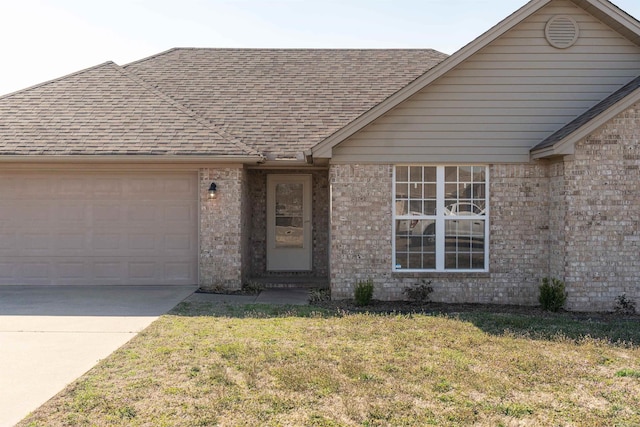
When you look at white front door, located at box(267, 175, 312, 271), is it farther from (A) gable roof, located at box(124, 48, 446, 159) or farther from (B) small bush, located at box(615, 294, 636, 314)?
(B) small bush, located at box(615, 294, 636, 314)

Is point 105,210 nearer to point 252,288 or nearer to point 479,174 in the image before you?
point 252,288

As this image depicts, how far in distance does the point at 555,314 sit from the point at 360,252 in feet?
11.3

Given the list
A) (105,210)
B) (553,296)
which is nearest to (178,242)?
(105,210)

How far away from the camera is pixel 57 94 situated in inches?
485

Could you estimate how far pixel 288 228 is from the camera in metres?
12.8

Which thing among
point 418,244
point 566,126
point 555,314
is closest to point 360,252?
point 418,244

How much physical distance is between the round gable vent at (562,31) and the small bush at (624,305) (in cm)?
459

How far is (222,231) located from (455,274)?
470 centimetres

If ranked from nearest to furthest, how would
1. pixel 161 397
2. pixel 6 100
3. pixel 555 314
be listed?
pixel 161 397 < pixel 555 314 < pixel 6 100

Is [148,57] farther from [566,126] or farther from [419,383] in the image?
[419,383]

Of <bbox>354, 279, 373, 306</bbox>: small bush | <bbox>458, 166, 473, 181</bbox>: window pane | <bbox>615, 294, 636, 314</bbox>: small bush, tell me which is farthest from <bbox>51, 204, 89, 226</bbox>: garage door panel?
<bbox>615, 294, 636, 314</bbox>: small bush

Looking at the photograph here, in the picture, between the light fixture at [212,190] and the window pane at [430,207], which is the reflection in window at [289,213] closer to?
the light fixture at [212,190]

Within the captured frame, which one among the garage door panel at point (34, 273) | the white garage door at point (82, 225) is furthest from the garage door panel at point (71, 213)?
the garage door panel at point (34, 273)

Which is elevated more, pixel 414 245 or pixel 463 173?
pixel 463 173
